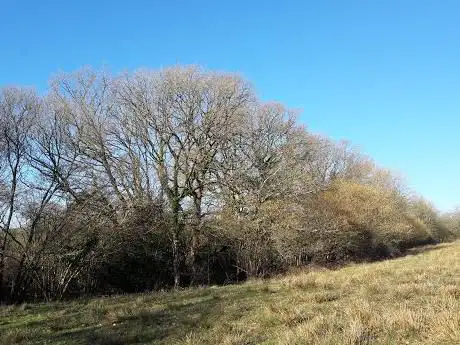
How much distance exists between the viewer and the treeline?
2353 centimetres

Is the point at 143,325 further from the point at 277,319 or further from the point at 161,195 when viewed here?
the point at 161,195

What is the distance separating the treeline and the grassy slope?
9.54 m

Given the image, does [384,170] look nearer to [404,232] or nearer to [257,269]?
[404,232]

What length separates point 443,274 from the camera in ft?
44.0

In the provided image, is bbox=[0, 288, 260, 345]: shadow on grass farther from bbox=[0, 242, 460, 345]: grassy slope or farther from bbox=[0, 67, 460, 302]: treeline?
bbox=[0, 67, 460, 302]: treeline

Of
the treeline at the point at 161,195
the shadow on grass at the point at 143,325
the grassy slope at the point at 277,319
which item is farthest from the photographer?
the treeline at the point at 161,195

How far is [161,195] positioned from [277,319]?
2173cm

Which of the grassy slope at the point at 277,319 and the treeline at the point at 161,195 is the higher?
the treeline at the point at 161,195

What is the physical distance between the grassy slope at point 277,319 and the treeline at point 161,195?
954 cm

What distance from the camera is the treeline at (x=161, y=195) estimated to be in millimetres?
23531

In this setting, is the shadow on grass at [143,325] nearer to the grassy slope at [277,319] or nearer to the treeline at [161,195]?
the grassy slope at [277,319]

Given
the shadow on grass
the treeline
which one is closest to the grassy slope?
the shadow on grass

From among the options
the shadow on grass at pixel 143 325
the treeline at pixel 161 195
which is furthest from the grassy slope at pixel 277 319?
the treeline at pixel 161 195

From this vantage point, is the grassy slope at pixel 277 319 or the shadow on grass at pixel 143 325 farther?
the shadow on grass at pixel 143 325
